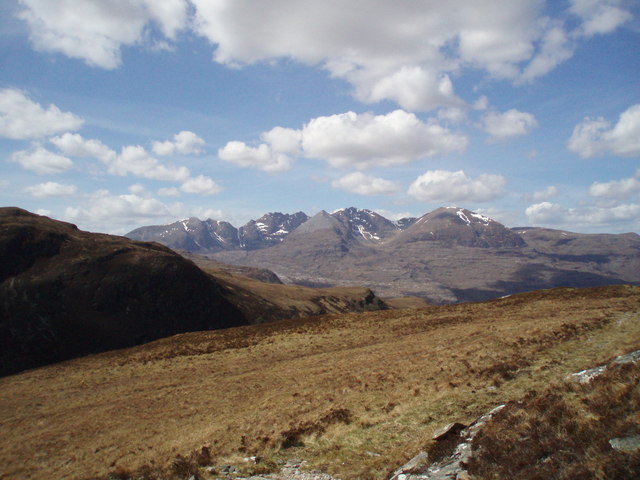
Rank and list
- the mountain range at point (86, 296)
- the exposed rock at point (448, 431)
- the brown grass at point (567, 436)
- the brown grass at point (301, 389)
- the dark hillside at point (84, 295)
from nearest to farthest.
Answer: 1. the brown grass at point (567, 436)
2. the exposed rock at point (448, 431)
3. the brown grass at point (301, 389)
4. the dark hillside at point (84, 295)
5. the mountain range at point (86, 296)

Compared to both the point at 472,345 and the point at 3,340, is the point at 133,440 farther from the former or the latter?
the point at 3,340

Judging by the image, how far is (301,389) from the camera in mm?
25422

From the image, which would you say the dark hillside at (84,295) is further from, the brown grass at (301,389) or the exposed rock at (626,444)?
the exposed rock at (626,444)

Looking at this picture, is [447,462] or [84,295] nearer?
[447,462]

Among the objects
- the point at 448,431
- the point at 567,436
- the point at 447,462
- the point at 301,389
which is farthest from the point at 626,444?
the point at 301,389

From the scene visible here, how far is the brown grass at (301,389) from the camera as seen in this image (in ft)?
55.1

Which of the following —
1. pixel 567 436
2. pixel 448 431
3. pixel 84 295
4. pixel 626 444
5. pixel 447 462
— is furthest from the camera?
pixel 84 295

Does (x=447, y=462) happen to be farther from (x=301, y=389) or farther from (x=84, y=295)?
(x=84, y=295)

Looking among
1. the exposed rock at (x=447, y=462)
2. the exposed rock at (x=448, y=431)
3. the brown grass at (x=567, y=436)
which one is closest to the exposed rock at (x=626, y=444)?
the brown grass at (x=567, y=436)

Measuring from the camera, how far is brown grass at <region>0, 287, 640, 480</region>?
16781 millimetres

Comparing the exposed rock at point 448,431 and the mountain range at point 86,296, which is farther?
the mountain range at point 86,296

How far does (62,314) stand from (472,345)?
4340 inches

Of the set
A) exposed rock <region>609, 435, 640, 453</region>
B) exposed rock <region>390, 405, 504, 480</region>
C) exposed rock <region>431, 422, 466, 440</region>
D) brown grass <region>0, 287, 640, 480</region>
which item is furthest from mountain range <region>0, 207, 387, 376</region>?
exposed rock <region>609, 435, 640, 453</region>

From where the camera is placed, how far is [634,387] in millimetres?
10547
